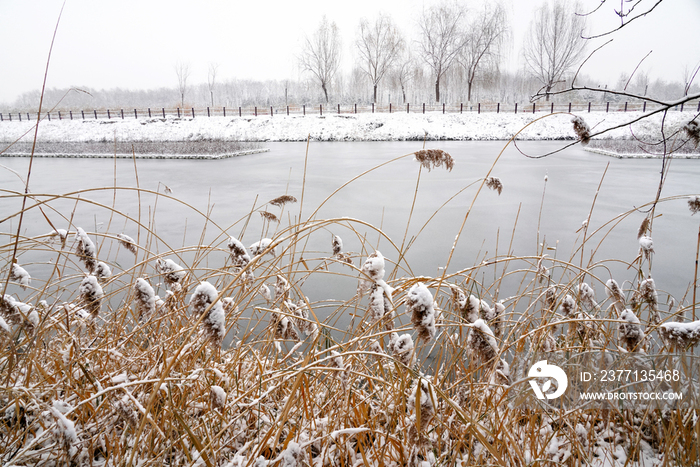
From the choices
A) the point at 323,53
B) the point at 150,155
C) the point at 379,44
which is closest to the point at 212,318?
the point at 150,155

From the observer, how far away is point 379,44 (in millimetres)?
36594

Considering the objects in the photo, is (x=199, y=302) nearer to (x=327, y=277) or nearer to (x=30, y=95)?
(x=327, y=277)

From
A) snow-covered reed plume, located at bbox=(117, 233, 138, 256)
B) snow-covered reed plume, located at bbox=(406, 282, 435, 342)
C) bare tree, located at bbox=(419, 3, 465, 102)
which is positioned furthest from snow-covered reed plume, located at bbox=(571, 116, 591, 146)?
bare tree, located at bbox=(419, 3, 465, 102)

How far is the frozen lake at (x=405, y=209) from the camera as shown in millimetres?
3704

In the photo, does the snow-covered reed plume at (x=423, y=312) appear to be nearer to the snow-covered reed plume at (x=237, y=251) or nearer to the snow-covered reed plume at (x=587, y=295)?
the snow-covered reed plume at (x=237, y=251)

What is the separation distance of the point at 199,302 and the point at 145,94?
85667 mm

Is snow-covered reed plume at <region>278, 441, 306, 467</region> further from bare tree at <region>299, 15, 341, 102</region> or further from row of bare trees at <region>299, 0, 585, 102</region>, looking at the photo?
bare tree at <region>299, 15, 341, 102</region>

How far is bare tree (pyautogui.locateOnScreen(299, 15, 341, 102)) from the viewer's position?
1481 inches

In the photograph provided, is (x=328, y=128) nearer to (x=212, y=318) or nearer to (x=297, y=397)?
(x=297, y=397)

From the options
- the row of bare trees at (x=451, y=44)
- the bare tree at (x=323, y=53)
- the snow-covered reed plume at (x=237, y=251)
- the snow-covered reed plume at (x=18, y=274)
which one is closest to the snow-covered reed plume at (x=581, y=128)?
the snow-covered reed plume at (x=237, y=251)

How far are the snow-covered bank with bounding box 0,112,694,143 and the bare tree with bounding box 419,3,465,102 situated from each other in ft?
36.1

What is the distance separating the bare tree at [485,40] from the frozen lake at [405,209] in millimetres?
24449

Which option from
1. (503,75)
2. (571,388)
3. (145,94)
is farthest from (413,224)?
(145,94)

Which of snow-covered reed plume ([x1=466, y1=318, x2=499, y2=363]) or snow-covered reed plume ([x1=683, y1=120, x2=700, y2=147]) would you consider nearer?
snow-covered reed plume ([x1=466, y1=318, x2=499, y2=363])
